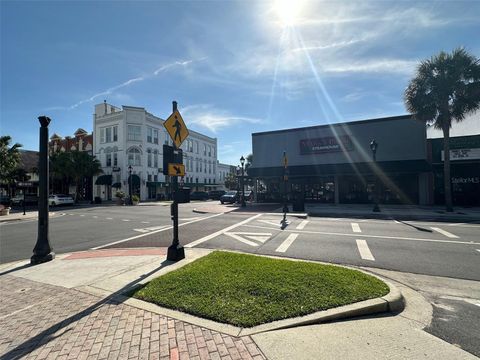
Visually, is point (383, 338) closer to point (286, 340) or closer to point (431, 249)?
point (286, 340)

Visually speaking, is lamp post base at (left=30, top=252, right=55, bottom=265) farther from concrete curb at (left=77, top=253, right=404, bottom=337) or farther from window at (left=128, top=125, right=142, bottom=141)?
window at (left=128, top=125, right=142, bottom=141)

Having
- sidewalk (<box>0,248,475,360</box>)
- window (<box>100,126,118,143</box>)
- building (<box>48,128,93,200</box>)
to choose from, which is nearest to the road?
sidewalk (<box>0,248,475,360</box>)

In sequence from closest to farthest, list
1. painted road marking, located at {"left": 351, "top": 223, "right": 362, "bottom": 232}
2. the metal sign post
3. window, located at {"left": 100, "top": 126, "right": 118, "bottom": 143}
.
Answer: the metal sign post → painted road marking, located at {"left": 351, "top": 223, "right": 362, "bottom": 232} → window, located at {"left": 100, "top": 126, "right": 118, "bottom": 143}

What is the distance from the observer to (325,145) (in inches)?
1077

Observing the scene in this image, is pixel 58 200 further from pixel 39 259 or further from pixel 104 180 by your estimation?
pixel 39 259

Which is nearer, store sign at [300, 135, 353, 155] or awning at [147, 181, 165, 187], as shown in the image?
store sign at [300, 135, 353, 155]

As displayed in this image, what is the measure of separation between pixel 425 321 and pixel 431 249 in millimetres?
5402

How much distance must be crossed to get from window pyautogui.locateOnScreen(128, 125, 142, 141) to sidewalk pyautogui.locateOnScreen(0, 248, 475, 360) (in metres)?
43.0

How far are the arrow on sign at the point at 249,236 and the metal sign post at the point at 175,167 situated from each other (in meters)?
3.14

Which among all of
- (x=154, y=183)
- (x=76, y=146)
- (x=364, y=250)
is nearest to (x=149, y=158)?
(x=154, y=183)

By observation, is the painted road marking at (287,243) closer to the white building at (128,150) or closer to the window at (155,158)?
the white building at (128,150)

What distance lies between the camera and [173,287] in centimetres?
495

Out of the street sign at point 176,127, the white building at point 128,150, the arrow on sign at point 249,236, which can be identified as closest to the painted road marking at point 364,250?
the arrow on sign at point 249,236

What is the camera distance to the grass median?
13.1ft
